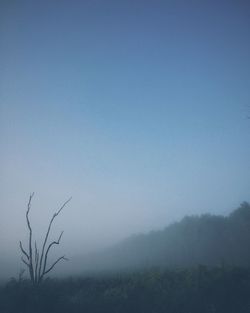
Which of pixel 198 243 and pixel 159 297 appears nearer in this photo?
pixel 159 297

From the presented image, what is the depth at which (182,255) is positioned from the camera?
5262cm

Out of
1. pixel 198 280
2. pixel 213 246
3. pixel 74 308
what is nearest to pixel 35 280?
pixel 74 308

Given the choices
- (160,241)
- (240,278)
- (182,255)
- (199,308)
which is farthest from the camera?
(160,241)

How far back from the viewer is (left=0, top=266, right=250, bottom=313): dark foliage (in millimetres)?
14195

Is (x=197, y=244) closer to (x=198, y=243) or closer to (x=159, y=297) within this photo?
(x=198, y=243)

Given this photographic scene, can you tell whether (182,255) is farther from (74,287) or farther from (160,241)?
(74,287)

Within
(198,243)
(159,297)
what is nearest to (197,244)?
(198,243)

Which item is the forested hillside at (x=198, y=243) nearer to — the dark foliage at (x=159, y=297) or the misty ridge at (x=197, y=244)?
the misty ridge at (x=197, y=244)

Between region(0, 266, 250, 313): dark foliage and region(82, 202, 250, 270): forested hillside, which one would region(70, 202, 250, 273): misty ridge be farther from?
region(0, 266, 250, 313): dark foliage

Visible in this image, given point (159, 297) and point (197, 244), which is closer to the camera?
point (159, 297)

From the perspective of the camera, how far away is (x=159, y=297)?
1497 cm

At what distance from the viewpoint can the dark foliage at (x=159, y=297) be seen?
1420cm

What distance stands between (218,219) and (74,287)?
37.7 m

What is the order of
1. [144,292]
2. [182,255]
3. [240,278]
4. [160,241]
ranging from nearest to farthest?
1. [144,292]
2. [240,278]
3. [182,255]
4. [160,241]
